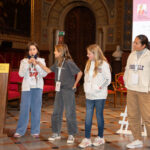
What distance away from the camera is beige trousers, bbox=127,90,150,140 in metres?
3.48

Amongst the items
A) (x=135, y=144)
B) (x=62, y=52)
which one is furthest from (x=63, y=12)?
(x=135, y=144)

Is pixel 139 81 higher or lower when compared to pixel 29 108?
higher

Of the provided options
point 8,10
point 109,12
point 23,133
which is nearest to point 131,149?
point 23,133

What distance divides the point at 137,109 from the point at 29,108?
158cm

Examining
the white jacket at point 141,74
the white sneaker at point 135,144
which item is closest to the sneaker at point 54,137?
the white sneaker at point 135,144

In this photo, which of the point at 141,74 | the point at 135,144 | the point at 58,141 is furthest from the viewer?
the point at 58,141

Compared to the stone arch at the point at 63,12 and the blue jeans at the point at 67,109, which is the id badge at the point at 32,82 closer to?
the blue jeans at the point at 67,109

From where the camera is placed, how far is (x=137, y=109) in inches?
144

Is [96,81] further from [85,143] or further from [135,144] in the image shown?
[135,144]

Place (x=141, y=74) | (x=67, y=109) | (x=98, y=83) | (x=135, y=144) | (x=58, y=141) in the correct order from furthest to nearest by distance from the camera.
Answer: (x=58, y=141), (x=67, y=109), (x=135, y=144), (x=98, y=83), (x=141, y=74)

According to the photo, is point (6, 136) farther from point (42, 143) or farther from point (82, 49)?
point (82, 49)

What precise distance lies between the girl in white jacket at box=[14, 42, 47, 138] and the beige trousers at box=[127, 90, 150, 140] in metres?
1.32

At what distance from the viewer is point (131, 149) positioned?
12.0 feet

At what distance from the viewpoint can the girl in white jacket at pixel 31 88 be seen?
4043 mm
